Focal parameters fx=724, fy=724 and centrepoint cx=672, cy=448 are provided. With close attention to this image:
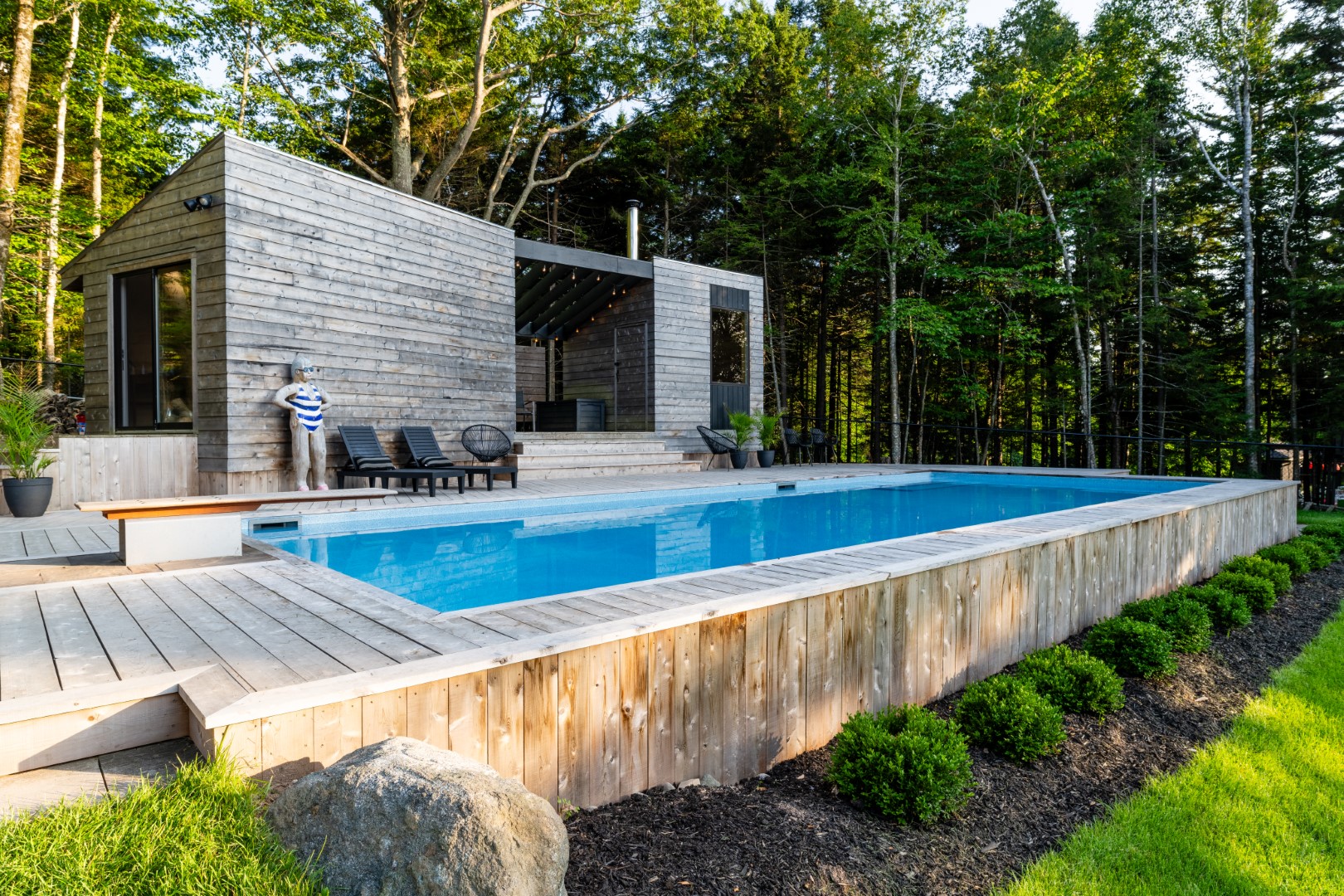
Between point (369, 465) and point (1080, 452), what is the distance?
16.0 metres

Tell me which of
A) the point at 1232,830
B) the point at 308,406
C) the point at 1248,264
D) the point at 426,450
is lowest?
the point at 1232,830

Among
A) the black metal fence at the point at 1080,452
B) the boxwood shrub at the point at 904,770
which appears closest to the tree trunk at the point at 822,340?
the black metal fence at the point at 1080,452

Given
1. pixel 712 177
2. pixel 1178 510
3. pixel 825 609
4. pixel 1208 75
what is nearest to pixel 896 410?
pixel 712 177

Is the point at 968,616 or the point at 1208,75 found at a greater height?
the point at 1208,75

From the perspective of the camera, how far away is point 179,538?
3637 mm

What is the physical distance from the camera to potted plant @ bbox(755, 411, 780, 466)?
38.8 feet

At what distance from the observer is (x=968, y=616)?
329 centimetres

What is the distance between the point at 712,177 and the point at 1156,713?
15.7 meters

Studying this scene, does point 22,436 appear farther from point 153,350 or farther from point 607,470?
point 607,470

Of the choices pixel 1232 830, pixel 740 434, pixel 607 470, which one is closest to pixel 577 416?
pixel 607 470

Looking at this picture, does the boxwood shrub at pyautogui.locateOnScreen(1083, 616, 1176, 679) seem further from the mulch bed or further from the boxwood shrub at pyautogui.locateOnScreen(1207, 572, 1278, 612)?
the boxwood shrub at pyautogui.locateOnScreen(1207, 572, 1278, 612)

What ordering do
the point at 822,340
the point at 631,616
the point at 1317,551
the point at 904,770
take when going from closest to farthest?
the point at 904,770 < the point at 631,616 < the point at 1317,551 < the point at 822,340

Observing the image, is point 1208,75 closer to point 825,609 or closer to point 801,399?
point 801,399

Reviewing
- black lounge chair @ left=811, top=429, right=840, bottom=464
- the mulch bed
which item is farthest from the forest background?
the mulch bed
